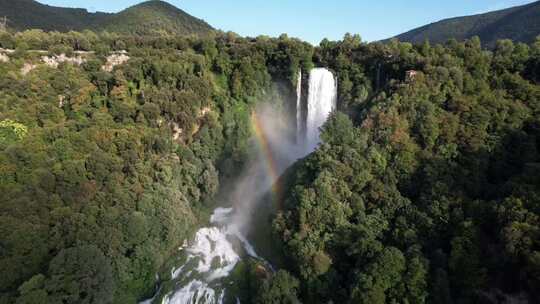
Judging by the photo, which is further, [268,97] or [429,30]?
[429,30]

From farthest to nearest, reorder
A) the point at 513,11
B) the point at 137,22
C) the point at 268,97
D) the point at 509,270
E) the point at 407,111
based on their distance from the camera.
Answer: the point at 137,22
the point at 513,11
the point at 268,97
the point at 407,111
the point at 509,270

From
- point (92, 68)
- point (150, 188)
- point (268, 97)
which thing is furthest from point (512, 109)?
point (92, 68)

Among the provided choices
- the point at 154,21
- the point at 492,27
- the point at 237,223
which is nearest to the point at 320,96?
the point at 237,223

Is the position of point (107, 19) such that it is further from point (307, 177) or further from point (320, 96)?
point (307, 177)

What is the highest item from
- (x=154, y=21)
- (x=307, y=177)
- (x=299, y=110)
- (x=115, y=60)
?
(x=154, y=21)

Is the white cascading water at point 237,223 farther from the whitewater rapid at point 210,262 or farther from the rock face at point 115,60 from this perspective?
the rock face at point 115,60

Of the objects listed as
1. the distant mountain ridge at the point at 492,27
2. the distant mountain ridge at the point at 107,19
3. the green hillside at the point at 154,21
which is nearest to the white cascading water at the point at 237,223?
the distant mountain ridge at the point at 492,27

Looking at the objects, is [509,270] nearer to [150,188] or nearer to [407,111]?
[407,111]
